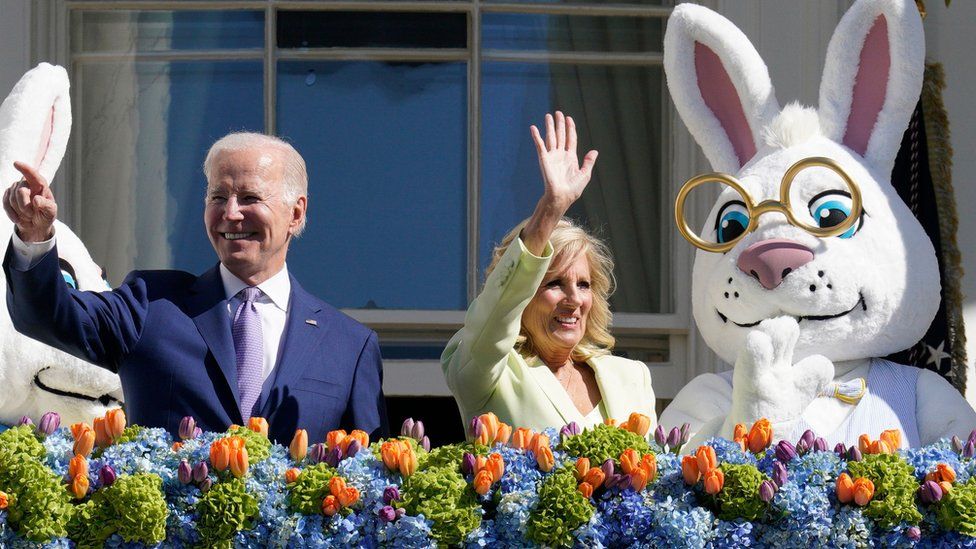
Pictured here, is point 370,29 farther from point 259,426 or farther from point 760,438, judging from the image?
point 760,438

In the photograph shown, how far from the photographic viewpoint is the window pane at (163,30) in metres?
5.27

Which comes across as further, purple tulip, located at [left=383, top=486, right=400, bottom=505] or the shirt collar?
the shirt collar

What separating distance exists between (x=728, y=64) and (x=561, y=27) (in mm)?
1204

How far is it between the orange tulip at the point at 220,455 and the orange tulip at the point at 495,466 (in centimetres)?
46

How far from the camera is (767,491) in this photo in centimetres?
296

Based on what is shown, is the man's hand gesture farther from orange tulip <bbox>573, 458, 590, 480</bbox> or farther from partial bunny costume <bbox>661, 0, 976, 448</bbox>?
partial bunny costume <bbox>661, 0, 976, 448</bbox>

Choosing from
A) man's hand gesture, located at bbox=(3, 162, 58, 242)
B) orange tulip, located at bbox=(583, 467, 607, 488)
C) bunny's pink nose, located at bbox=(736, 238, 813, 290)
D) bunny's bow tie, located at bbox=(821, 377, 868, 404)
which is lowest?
bunny's bow tie, located at bbox=(821, 377, 868, 404)

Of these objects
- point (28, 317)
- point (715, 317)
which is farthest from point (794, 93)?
point (28, 317)

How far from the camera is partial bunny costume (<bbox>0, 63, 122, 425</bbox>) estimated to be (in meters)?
Result: 4.02

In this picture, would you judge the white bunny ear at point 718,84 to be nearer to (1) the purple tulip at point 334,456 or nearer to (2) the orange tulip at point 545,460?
(2) the orange tulip at point 545,460

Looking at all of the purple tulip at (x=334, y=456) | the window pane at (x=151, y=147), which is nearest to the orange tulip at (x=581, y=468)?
the purple tulip at (x=334, y=456)

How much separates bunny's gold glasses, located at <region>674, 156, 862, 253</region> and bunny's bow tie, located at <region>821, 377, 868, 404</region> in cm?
35

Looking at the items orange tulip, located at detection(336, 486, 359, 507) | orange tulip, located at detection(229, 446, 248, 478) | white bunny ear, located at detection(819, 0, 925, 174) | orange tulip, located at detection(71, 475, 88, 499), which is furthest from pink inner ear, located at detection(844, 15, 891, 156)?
orange tulip, located at detection(71, 475, 88, 499)

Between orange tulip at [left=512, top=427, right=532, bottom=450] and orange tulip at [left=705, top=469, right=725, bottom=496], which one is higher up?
orange tulip at [left=512, top=427, right=532, bottom=450]
